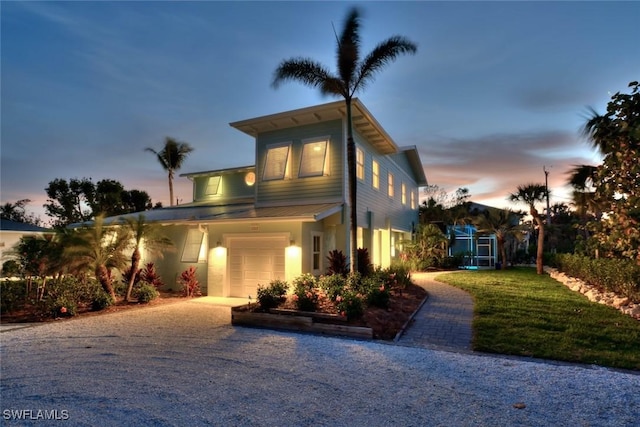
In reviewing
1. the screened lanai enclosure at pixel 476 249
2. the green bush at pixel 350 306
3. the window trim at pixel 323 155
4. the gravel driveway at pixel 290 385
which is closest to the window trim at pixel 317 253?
the window trim at pixel 323 155

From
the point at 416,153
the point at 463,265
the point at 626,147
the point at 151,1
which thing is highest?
the point at 151,1

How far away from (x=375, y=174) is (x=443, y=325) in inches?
353

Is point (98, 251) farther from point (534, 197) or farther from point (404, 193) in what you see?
point (534, 197)

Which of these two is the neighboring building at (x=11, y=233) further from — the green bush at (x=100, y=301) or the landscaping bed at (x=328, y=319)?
the landscaping bed at (x=328, y=319)

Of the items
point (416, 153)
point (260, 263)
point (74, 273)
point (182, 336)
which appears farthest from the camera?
point (416, 153)

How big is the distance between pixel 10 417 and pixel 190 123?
1755cm

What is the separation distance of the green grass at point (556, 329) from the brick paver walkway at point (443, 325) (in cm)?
24

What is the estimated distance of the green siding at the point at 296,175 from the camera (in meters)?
12.6

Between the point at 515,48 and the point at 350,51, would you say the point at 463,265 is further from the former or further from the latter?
the point at 350,51

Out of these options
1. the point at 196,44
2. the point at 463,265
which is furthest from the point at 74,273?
the point at 463,265

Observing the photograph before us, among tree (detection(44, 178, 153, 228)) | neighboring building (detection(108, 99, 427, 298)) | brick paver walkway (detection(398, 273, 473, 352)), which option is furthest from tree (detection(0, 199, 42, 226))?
brick paver walkway (detection(398, 273, 473, 352))

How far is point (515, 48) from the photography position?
36.8 ft

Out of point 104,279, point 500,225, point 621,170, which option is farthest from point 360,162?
point 500,225

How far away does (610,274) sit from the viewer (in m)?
11.4
